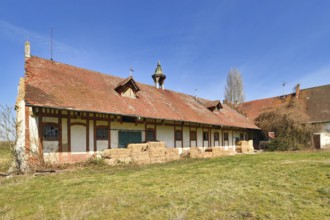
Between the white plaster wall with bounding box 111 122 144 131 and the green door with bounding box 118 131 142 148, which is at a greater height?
the white plaster wall with bounding box 111 122 144 131

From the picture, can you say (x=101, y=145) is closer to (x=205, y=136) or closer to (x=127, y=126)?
(x=127, y=126)

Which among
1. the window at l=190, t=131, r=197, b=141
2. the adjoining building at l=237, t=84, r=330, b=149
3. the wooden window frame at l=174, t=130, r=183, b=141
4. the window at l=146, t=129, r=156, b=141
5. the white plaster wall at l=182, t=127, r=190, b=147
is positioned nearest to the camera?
the window at l=146, t=129, r=156, b=141

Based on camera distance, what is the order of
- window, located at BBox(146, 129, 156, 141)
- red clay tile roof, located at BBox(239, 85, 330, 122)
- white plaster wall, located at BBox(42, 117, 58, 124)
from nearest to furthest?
white plaster wall, located at BBox(42, 117, 58, 124) < window, located at BBox(146, 129, 156, 141) < red clay tile roof, located at BBox(239, 85, 330, 122)

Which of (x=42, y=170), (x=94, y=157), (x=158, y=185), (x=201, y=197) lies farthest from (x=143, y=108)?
(x=201, y=197)

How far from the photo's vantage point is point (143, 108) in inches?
659

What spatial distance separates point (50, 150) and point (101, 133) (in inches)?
115

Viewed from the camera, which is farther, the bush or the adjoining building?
the adjoining building

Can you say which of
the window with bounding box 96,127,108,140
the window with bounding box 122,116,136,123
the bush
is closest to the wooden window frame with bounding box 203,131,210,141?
the bush

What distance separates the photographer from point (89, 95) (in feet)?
48.1

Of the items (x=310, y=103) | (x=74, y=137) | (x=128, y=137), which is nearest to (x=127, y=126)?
(x=128, y=137)

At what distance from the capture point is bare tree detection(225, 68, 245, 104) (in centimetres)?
4619

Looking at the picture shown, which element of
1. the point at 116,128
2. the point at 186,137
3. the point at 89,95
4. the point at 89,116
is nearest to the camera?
the point at 89,116

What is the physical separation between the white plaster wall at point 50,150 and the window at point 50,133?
0.20 metres

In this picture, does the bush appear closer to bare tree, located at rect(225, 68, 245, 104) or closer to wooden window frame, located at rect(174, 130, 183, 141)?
wooden window frame, located at rect(174, 130, 183, 141)
